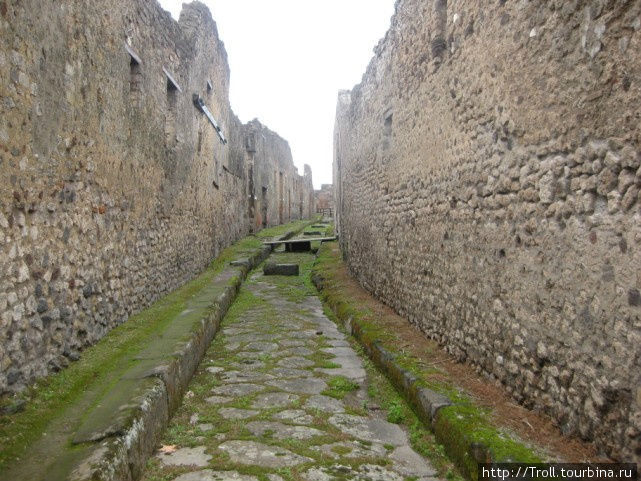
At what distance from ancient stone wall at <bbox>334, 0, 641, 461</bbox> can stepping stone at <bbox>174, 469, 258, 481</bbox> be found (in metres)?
1.72

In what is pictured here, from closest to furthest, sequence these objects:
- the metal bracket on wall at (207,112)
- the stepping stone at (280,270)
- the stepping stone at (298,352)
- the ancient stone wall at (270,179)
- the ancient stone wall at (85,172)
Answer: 1. the ancient stone wall at (85,172)
2. the stepping stone at (298,352)
3. the metal bracket on wall at (207,112)
4. the stepping stone at (280,270)
5. the ancient stone wall at (270,179)

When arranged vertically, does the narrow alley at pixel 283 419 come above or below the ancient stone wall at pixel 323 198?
below

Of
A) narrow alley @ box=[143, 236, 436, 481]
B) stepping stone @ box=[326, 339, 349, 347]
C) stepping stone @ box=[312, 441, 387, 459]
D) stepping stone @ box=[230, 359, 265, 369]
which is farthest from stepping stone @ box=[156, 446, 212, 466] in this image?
stepping stone @ box=[326, 339, 349, 347]

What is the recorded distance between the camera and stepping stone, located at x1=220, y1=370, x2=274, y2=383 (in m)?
4.58

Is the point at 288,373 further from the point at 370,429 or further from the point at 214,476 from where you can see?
the point at 214,476

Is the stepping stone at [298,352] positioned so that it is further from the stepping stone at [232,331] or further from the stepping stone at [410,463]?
the stepping stone at [410,463]

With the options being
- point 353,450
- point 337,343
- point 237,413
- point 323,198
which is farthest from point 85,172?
point 323,198

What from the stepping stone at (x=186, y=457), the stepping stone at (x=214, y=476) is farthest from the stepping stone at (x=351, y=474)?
the stepping stone at (x=186, y=457)

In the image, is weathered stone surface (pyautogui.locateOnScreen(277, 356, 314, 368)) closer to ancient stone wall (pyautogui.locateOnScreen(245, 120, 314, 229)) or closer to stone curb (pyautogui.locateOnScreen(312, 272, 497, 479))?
stone curb (pyautogui.locateOnScreen(312, 272, 497, 479))

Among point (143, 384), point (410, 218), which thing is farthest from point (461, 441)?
point (410, 218)

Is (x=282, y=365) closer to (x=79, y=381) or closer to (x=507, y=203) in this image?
(x=79, y=381)

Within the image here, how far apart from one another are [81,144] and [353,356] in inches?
126

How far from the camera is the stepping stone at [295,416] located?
367cm

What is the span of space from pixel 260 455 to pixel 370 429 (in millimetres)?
841
